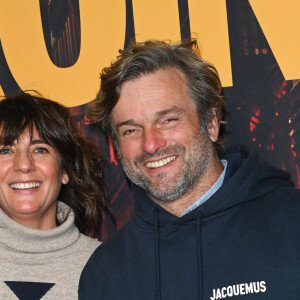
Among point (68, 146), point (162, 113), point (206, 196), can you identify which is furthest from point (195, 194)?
point (68, 146)

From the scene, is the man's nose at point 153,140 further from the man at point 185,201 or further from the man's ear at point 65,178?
the man's ear at point 65,178

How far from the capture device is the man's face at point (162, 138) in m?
1.67

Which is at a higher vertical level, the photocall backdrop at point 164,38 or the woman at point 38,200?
the photocall backdrop at point 164,38

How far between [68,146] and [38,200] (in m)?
0.23

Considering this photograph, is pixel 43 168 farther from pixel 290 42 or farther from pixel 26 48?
pixel 290 42

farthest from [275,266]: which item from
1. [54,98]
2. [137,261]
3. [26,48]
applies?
[26,48]

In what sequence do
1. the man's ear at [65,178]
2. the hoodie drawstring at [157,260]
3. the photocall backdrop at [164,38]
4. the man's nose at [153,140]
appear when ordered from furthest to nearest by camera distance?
the man's ear at [65,178] → the photocall backdrop at [164,38] → the man's nose at [153,140] → the hoodie drawstring at [157,260]

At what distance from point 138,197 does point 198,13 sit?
0.70 meters

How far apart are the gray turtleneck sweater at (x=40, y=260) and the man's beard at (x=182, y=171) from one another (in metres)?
0.44

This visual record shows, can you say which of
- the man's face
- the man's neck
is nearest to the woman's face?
the man's face

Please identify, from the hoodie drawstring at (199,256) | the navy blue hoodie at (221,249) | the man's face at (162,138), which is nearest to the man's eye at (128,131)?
the man's face at (162,138)

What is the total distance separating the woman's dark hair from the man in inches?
7.8

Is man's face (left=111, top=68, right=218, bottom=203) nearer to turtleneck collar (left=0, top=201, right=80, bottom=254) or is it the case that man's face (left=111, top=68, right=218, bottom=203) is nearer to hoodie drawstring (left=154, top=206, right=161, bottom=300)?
hoodie drawstring (left=154, top=206, right=161, bottom=300)

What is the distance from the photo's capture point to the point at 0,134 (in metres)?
1.95
